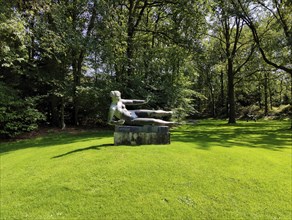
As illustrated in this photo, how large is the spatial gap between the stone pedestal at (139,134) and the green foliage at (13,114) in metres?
6.49

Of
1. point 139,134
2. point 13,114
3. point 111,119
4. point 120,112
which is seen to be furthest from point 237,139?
point 13,114

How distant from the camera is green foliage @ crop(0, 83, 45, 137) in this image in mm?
10578

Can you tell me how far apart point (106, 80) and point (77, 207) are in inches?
422

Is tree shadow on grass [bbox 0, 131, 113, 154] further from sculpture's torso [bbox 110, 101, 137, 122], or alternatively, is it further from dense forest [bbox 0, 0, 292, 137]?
sculpture's torso [bbox 110, 101, 137, 122]

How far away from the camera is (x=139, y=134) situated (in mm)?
6863

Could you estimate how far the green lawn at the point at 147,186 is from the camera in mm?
3816

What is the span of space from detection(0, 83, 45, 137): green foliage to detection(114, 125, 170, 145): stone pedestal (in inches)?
256

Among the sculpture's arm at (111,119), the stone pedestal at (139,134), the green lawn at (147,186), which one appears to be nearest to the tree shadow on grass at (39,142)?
the green lawn at (147,186)

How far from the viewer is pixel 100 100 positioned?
13797 millimetres

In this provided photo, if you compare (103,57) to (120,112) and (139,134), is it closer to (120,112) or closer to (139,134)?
(120,112)

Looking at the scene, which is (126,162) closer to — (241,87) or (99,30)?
(99,30)

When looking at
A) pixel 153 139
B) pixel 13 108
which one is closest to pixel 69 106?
pixel 13 108

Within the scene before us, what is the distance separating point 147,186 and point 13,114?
9.22 meters

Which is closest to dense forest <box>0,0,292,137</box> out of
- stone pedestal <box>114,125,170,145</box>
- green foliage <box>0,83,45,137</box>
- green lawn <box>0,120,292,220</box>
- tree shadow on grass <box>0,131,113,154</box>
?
green foliage <box>0,83,45,137</box>
